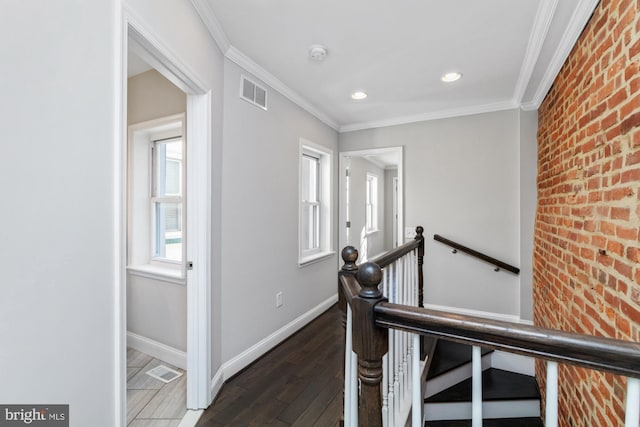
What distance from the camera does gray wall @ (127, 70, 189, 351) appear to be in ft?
7.88

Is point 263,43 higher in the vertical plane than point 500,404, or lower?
higher

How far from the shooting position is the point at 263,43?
6.99ft

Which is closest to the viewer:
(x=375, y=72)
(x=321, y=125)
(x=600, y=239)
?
(x=600, y=239)

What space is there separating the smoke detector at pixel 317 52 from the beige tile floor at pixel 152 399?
8.65 ft

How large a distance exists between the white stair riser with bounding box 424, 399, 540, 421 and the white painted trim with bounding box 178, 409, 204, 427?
61.1 inches

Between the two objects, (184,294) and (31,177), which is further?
(184,294)

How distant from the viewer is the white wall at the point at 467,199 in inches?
126

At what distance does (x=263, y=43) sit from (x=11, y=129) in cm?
174

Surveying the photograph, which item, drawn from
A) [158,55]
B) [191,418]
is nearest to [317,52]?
[158,55]

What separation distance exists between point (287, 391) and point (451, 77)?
9.55 ft

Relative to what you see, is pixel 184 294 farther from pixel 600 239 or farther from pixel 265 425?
pixel 600 239

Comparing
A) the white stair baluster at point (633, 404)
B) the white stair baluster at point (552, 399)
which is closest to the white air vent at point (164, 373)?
the white stair baluster at point (552, 399)

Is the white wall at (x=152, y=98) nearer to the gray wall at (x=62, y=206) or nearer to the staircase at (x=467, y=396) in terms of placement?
the gray wall at (x=62, y=206)

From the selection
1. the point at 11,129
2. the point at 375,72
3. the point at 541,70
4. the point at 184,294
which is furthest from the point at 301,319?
the point at 541,70
